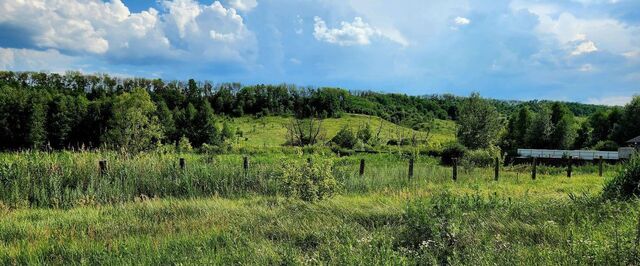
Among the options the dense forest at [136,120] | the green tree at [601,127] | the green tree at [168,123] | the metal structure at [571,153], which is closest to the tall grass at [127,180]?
the dense forest at [136,120]

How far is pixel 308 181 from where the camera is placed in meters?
9.30

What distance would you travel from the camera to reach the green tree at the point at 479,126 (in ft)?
149

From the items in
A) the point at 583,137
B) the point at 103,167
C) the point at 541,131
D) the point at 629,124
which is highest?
the point at 629,124

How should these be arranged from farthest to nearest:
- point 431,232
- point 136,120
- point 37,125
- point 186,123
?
1. point 186,123
2. point 37,125
3. point 136,120
4. point 431,232

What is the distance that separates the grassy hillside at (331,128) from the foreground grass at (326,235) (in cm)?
6251

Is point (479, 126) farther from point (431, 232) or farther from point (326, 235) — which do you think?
point (326, 235)

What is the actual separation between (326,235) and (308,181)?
4026 mm

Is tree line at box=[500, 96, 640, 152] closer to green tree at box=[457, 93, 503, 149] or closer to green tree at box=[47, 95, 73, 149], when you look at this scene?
green tree at box=[457, 93, 503, 149]

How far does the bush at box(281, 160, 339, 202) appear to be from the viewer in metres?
9.28

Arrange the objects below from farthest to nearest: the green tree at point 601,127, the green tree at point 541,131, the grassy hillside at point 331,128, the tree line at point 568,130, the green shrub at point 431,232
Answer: the grassy hillside at point 331,128
the green tree at point 601,127
the green tree at point 541,131
the tree line at point 568,130
the green shrub at point 431,232

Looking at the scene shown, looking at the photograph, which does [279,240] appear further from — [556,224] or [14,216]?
[14,216]

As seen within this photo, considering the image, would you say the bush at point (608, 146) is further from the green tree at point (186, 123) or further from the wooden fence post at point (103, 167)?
the wooden fence post at point (103, 167)

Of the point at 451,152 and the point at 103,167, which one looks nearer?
the point at 103,167

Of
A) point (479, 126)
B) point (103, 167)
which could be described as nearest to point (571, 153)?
point (479, 126)
